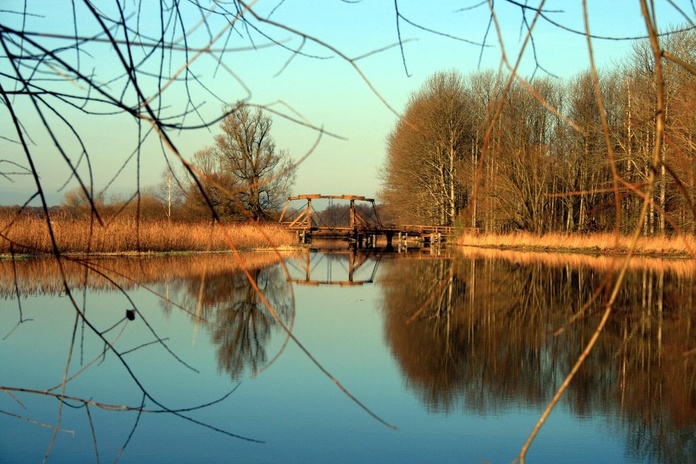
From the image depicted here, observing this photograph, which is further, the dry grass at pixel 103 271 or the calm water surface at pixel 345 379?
the dry grass at pixel 103 271

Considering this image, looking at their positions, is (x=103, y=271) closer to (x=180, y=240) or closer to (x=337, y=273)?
(x=337, y=273)

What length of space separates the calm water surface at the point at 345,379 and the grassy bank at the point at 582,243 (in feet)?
25.1

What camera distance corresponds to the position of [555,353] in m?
5.91

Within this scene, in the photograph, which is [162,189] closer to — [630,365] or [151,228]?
[151,228]

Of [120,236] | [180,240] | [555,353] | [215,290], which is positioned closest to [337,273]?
[120,236]

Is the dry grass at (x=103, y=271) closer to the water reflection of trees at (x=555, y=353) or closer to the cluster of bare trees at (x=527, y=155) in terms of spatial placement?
the water reflection of trees at (x=555, y=353)

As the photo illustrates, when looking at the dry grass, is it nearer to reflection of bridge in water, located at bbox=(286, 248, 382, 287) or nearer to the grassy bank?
reflection of bridge in water, located at bbox=(286, 248, 382, 287)

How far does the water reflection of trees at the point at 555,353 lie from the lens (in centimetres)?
420

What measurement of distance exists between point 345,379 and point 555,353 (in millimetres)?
1903

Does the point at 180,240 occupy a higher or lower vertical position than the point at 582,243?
lower

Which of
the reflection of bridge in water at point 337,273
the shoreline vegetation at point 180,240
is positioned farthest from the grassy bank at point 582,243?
the reflection of bridge in water at point 337,273

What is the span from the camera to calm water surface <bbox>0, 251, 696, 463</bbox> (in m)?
3.44

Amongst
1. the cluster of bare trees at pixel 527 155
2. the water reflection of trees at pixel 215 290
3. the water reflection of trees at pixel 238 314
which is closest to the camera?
the water reflection of trees at pixel 238 314

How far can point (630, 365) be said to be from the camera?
5.48 metres
